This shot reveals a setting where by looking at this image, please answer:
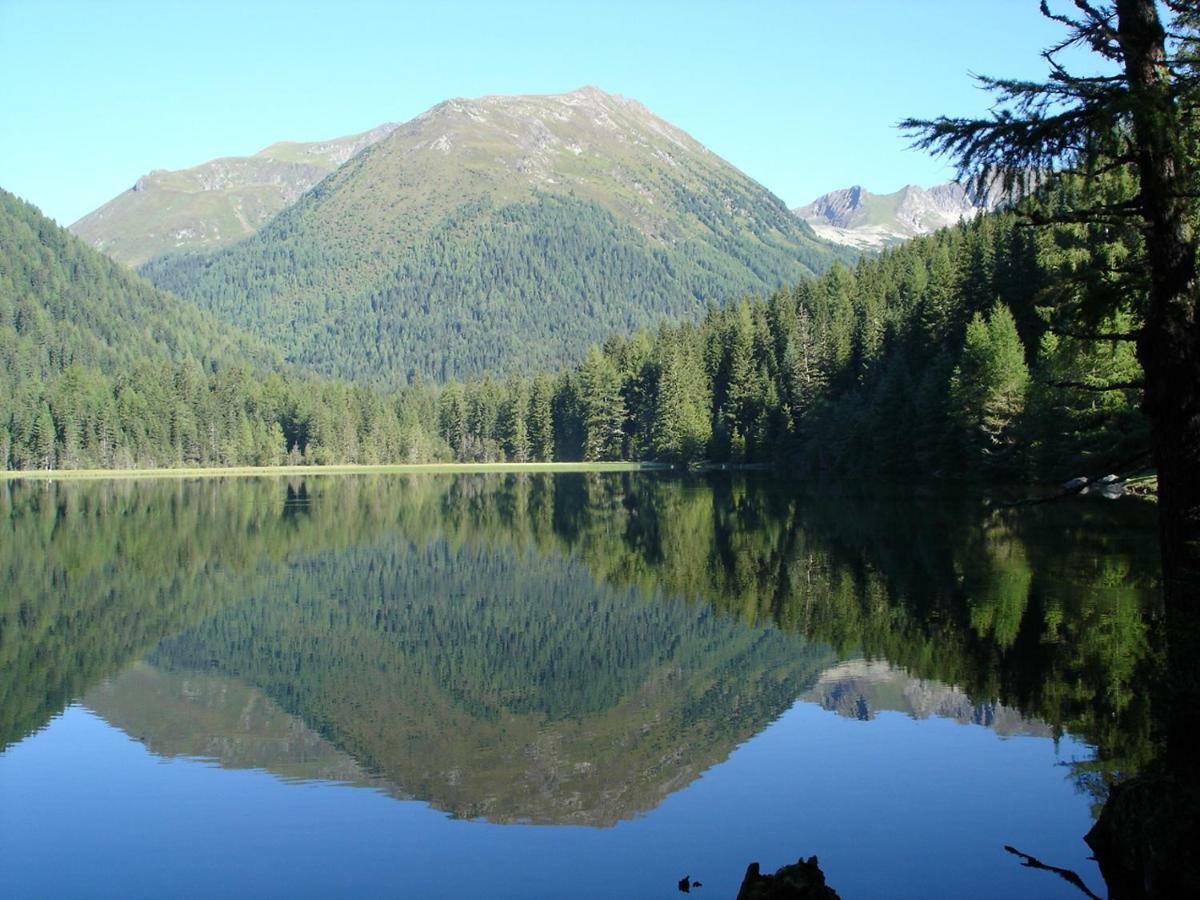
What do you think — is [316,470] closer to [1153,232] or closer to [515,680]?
[515,680]

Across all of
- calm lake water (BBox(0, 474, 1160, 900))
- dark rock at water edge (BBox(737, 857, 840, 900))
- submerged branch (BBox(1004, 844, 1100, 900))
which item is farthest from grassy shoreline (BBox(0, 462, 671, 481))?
dark rock at water edge (BBox(737, 857, 840, 900))

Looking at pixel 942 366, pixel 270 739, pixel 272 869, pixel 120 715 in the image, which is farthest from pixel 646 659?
pixel 942 366

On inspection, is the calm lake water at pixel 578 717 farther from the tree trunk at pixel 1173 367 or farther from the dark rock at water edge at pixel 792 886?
the tree trunk at pixel 1173 367

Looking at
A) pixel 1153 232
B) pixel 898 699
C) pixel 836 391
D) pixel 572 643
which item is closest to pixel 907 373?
pixel 836 391

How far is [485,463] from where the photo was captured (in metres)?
196

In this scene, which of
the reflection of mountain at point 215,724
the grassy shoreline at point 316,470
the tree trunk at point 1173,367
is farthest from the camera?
the grassy shoreline at point 316,470

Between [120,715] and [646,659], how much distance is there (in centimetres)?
1283

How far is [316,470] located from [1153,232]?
17723cm

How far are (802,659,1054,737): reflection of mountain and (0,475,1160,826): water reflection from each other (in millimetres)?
78

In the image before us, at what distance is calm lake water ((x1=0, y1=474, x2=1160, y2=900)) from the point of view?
15.8m

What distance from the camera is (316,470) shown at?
18238cm

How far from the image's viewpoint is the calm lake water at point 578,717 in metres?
15.8

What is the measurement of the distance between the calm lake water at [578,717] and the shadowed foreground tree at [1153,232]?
7.09 ft

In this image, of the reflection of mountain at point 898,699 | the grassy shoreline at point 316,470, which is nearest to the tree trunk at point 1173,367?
the reflection of mountain at point 898,699
